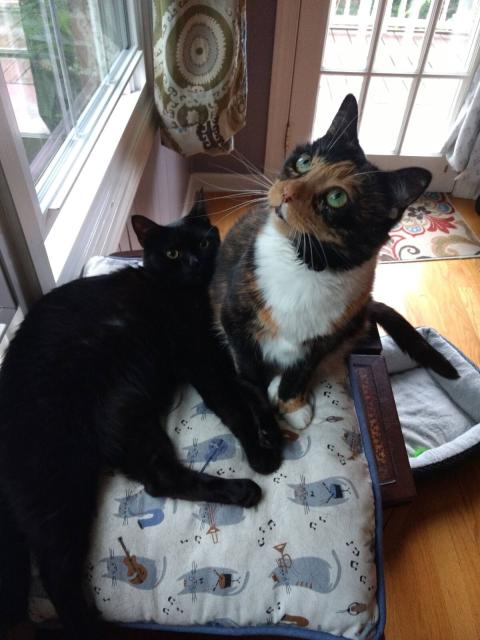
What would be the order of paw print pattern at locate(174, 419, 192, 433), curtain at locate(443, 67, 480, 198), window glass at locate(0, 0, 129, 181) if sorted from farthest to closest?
1. curtain at locate(443, 67, 480, 198)
2. window glass at locate(0, 0, 129, 181)
3. paw print pattern at locate(174, 419, 192, 433)

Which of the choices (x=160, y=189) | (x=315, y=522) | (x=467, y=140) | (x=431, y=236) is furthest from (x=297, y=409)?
(x=467, y=140)

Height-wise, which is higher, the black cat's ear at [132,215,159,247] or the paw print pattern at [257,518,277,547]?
the black cat's ear at [132,215,159,247]

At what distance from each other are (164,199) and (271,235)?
3.66ft

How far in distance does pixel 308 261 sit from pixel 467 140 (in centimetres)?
169

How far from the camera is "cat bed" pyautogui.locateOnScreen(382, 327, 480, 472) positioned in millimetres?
1444

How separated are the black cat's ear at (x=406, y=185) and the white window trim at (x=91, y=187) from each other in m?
0.61

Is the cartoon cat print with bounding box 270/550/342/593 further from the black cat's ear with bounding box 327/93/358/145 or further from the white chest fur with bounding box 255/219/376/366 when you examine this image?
the black cat's ear with bounding box 327/93/358/145

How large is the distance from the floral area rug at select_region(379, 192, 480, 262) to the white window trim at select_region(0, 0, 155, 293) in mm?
1206

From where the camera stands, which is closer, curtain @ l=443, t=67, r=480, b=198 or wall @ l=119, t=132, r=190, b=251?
wall @ l=119, t=132, r=190, b=251

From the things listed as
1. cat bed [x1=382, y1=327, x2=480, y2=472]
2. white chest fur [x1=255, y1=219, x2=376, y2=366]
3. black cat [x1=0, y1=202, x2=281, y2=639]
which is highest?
white chest fur [x1=255, y1=219, x2=376, y2=366]

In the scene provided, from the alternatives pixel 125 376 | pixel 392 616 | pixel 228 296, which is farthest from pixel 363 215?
pixel 392 616

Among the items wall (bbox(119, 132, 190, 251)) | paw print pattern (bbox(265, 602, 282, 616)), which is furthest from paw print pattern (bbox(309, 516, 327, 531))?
wall (bbox(119, 132, 190, 251))

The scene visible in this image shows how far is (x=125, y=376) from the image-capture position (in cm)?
Result: 86

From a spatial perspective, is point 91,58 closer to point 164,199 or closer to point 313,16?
point 164,199
